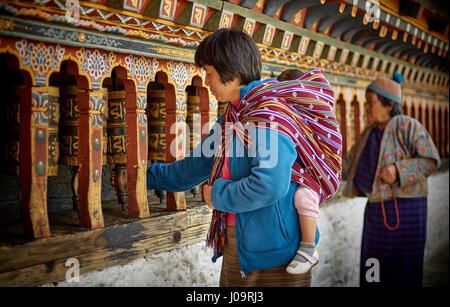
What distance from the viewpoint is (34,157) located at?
5.77ft

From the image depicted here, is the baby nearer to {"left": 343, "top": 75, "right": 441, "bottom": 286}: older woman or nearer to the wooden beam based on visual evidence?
the wooden beam

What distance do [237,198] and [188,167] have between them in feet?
1.77

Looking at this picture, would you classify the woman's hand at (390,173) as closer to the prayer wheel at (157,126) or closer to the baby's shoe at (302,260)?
the prayer wheel at (157,126)

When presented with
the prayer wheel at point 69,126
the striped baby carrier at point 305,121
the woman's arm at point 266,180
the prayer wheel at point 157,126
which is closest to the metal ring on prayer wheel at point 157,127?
the prayer wheel at point 157,126

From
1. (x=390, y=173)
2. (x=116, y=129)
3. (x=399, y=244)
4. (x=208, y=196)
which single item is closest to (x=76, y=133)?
(x=116, y=129)

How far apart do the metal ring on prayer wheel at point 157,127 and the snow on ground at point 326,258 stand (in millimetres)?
603

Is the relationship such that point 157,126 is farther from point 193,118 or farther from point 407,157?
point 407,157

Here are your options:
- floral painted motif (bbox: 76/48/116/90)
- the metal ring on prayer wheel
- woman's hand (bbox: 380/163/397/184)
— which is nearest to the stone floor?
woman's hand (bbox: 380/163/397/184)

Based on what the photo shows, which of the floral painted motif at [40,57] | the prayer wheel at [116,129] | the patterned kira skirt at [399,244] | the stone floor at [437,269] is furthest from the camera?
the stone floor at [437,269]

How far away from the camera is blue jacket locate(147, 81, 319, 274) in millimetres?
1455

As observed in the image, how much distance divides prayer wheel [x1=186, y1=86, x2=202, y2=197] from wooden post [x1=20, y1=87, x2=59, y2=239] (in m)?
1.15

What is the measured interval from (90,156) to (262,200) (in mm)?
893

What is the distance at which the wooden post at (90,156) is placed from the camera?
1970mm
